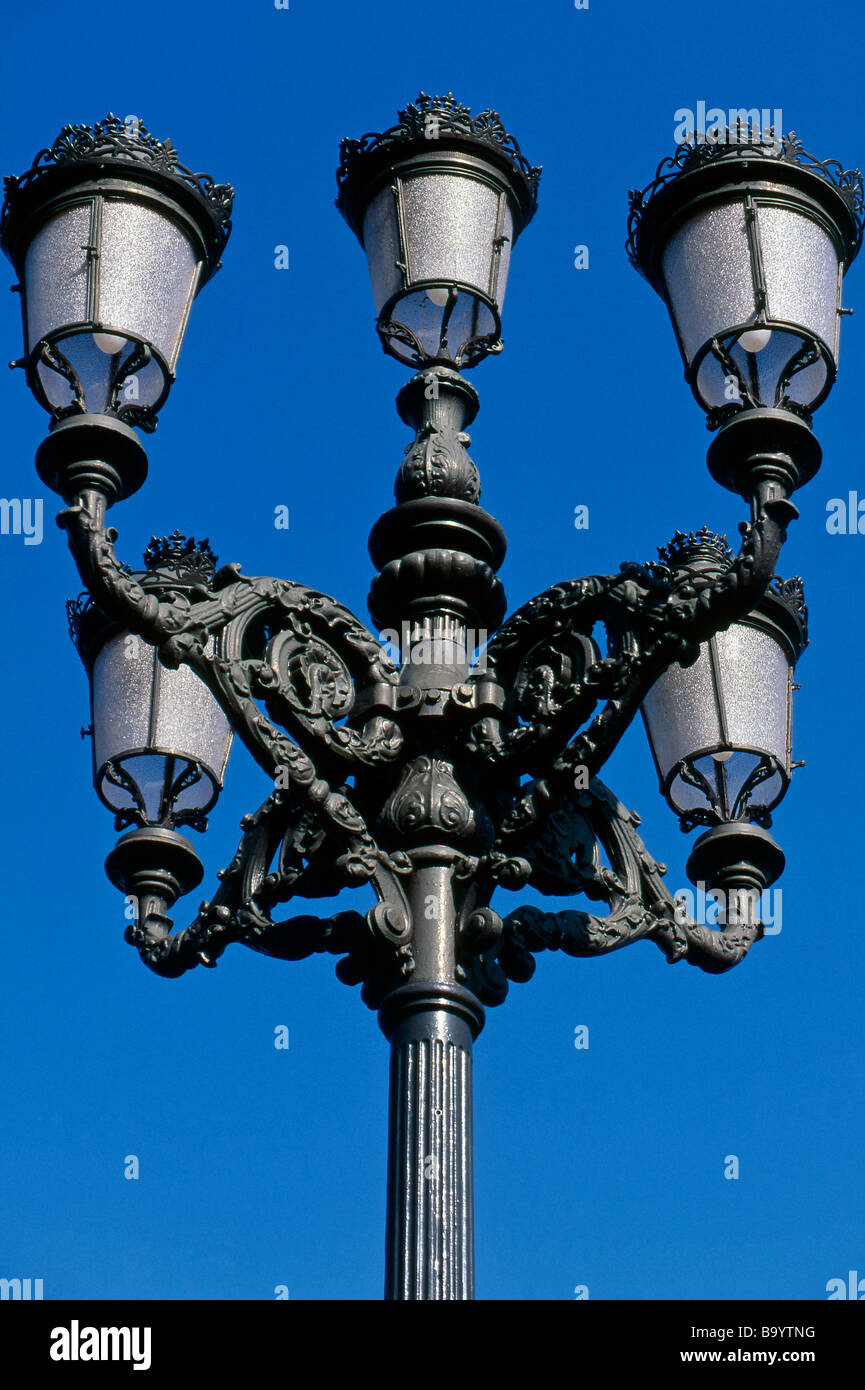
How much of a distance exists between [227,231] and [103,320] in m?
0.67

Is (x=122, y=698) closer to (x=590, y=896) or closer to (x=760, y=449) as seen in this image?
(x=590, y=896)

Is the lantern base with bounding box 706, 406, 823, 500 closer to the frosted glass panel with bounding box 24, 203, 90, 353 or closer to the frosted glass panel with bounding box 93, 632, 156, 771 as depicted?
the frosted glass panel with bounding box 24, 203, 90, 353

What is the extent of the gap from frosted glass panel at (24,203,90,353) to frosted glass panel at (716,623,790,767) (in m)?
2.50

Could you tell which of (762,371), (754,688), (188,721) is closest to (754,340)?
(762,371)

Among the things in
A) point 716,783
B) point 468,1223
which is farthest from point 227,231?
point 468,1223

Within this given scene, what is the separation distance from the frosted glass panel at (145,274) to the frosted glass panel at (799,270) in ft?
5.29

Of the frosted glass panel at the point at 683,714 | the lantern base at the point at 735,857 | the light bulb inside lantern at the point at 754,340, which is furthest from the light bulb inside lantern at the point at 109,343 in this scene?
the lantern base at the point at 735,857

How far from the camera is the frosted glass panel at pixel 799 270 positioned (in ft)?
21.6

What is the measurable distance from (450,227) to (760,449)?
48.8 inches

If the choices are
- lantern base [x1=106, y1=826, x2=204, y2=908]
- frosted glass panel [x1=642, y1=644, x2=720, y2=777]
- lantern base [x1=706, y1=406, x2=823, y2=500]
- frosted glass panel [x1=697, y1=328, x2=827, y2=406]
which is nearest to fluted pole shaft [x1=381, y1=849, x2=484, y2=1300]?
lantern base [x1=706, y1=406, x2=823, y2=500]

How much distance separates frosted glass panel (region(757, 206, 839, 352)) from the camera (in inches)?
259

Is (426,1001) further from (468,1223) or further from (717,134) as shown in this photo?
(717,134)

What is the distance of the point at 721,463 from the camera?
6488mm

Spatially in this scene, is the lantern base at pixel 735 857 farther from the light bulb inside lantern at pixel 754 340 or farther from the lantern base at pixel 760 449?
the light bulb inside lantern at pixel 754 340
